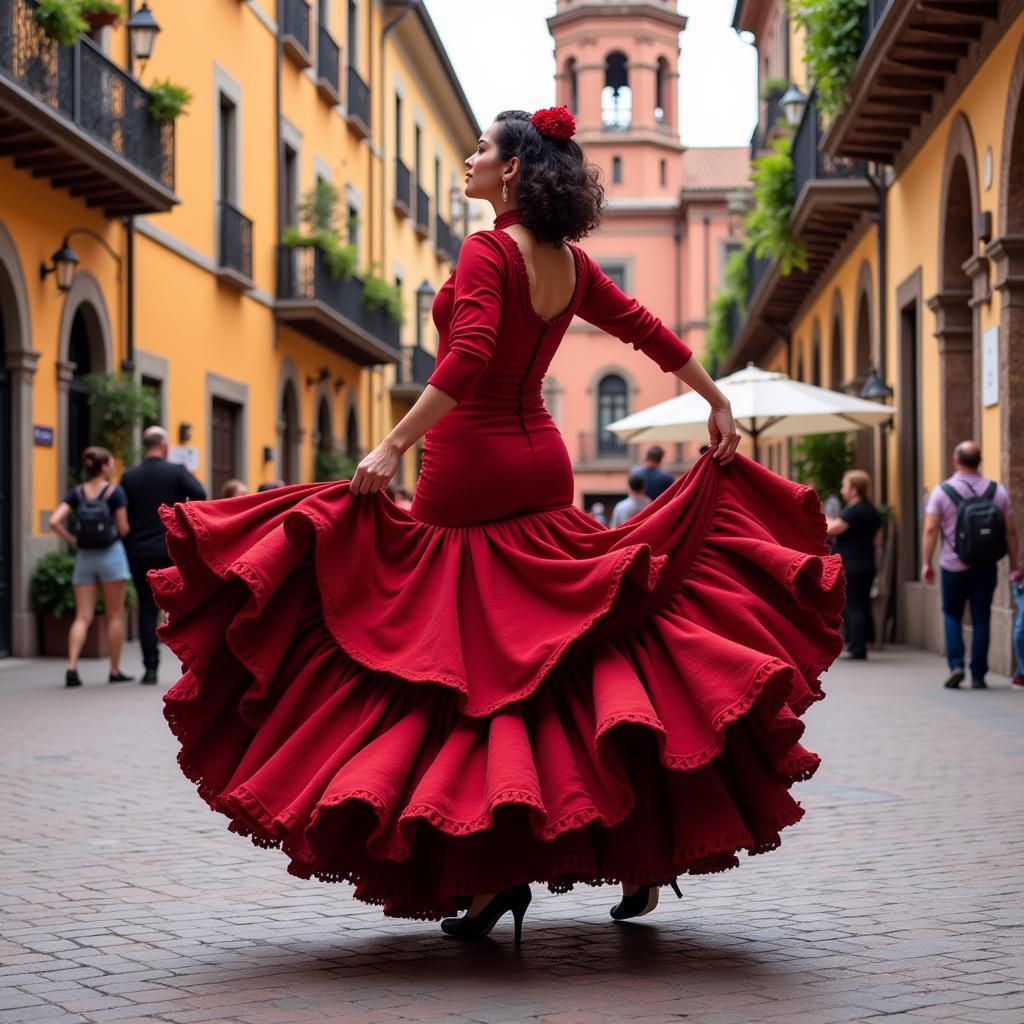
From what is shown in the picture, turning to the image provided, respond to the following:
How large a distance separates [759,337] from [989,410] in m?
22.5

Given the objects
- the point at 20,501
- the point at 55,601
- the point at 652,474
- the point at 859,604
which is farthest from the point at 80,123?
the point at 859,604

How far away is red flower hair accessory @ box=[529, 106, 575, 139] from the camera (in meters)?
4.78

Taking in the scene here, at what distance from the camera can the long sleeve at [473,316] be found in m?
4.50

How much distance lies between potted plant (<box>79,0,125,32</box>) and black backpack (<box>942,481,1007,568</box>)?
30.3 feet

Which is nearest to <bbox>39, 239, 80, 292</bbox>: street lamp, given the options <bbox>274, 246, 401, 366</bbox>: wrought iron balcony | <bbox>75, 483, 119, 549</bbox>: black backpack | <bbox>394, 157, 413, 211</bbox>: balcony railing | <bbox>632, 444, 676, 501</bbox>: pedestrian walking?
<bbox>75, 483, 119, 549</bbox>: black backpack

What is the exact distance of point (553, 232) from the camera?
15.7 feet

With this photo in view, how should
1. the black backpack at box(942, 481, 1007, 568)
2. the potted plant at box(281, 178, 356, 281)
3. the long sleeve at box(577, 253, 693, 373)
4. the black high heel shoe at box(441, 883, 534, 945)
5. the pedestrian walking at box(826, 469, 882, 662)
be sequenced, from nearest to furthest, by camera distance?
the black high heel shoe at box(441, 883, 534, 945), the long sleeve at box(577, 253, 693, 373), the black backpack at box(942, 481, 1007, 568), the pedestrian walking at box(826, 469, 882, 662), the potted plant at box(281, 178, 356, 281)

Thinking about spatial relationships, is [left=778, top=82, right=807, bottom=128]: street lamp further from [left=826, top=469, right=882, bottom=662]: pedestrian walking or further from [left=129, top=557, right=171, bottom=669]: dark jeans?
[left=129, top=557, right=171, bottom=669]: dark jeans

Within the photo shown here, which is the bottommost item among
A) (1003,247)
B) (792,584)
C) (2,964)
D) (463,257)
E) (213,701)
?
(2,964)

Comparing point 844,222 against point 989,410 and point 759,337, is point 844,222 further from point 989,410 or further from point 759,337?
point 759,337

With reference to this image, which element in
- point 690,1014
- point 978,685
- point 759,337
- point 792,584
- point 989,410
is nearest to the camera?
point 690,1014

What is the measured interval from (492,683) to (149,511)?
9487 mm

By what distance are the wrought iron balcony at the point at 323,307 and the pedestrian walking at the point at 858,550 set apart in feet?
35.9

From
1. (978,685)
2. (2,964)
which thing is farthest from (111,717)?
(2,964)
